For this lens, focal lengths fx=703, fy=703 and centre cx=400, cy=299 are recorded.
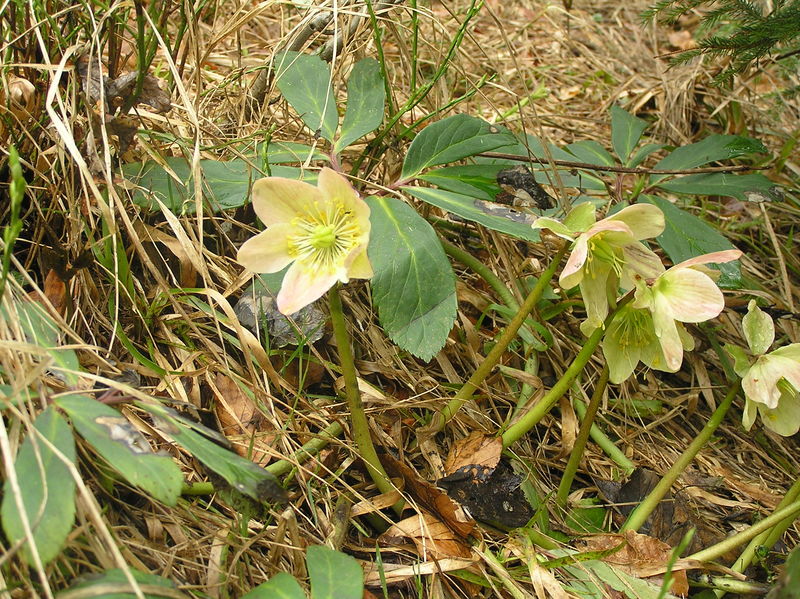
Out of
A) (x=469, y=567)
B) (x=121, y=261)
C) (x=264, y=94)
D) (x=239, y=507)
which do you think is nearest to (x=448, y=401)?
(x=469, y=567)

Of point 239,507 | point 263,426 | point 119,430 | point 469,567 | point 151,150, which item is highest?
point 151,150

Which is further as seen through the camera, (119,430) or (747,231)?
(747,231)

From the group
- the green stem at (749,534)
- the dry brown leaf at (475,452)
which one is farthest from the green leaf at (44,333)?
the green stem at (749,534)

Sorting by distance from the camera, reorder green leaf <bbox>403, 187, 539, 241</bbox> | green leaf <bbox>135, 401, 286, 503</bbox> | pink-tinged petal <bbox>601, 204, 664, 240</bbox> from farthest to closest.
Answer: green leaf <bbox>403, 187, 539, 241</bbox> → pink-tinged petal <bbox>601, 204, 664, 240</bbox> → green leaf <bbox>135, 401, 286, 503</bbox>

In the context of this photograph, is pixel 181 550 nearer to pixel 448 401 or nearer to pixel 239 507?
pixel 239 507

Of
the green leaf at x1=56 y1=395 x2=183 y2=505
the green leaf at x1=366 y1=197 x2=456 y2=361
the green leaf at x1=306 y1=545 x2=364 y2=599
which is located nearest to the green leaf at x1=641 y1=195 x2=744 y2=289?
the green leaf at x1=366 y1=197 x2=456 y2=361

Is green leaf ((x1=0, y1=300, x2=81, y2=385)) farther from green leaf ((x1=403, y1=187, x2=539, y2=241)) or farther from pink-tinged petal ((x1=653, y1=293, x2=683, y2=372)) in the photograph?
pink-tinged petal ((x1=653, y1=293, x2=683, y2=372))
